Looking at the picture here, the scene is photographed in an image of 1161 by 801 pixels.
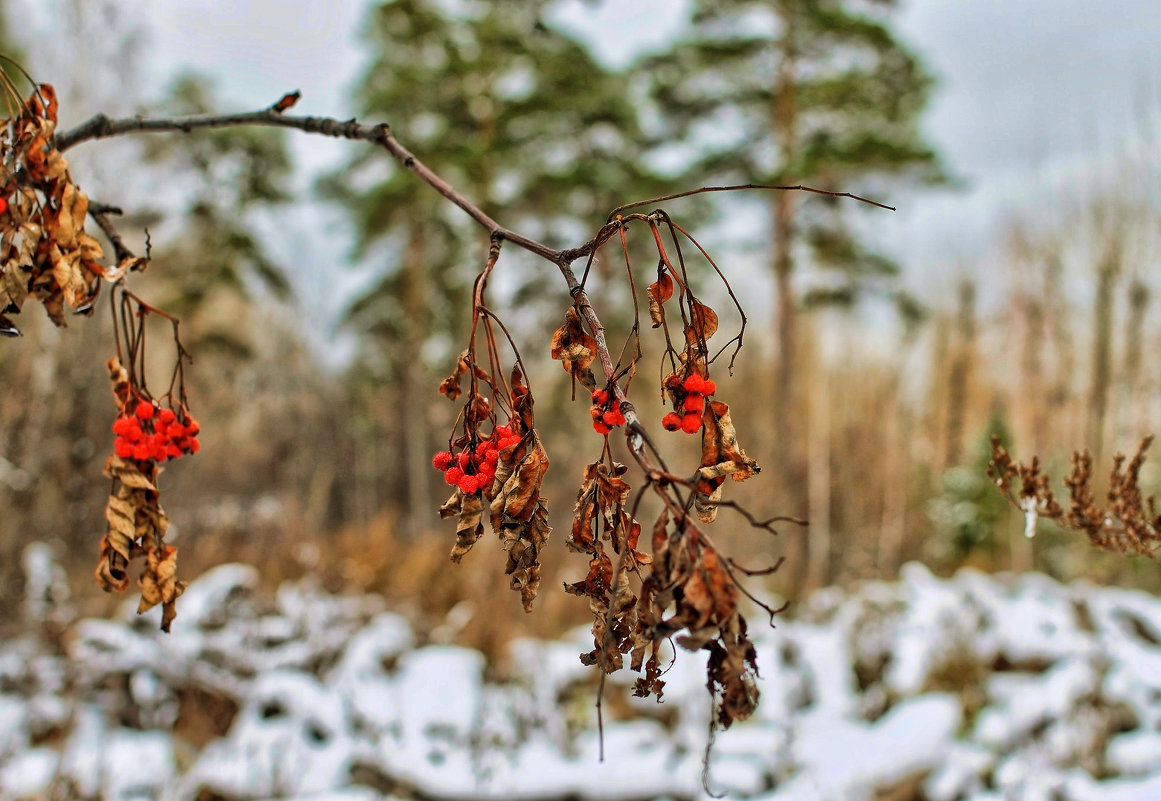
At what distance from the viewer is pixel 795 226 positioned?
11.1m

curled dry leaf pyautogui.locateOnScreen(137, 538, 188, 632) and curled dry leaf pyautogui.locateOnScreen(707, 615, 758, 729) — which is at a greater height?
curled dry leaf pyautogui.locateOnScreen(137, 538, 188, 632)

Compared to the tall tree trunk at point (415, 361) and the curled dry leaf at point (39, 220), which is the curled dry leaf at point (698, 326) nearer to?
the curled dry leaf at point (39, 220)

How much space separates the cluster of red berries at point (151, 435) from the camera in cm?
96

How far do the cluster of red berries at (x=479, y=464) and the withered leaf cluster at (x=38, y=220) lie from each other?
524 millimetres

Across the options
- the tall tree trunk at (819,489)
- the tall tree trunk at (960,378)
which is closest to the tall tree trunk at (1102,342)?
the tall tree trunk at (819,489)

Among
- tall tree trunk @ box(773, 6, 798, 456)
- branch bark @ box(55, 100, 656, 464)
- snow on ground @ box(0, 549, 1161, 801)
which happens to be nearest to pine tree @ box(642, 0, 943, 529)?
tall tree trunk @ box(773, 6, 798, 456)

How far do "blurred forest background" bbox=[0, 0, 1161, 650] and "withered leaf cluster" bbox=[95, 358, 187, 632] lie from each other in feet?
15.9

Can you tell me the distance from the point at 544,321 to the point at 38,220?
36.9 feet

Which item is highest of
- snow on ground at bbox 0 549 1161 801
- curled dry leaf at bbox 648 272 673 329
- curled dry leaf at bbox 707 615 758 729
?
curled dry leaf at bbox 648 272 673 329

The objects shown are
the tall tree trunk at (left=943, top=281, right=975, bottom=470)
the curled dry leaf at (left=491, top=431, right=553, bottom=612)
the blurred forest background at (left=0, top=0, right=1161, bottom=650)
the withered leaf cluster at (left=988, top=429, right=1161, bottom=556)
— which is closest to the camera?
the curled dry leaf at (left=491, top=431, right=553, bottom=612)

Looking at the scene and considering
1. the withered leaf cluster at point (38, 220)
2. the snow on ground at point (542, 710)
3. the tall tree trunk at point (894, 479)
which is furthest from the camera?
the tall tree trunk at point (894, 479)

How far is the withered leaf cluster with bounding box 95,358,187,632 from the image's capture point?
95 cm

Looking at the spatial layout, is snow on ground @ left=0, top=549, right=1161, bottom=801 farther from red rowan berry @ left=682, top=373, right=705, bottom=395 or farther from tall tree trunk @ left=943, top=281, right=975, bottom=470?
tall tree trunk @ left=943, top=281, right=975, bottom=470

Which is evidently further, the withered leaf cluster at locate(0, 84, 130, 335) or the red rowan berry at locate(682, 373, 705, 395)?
the withered leaf cluster at locate(0, 84, 130, 335)
